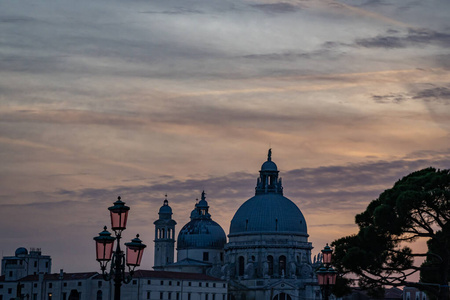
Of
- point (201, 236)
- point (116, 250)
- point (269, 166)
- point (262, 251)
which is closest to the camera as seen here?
point (116, 250)

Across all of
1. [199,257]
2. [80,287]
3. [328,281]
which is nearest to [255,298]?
[199,257]

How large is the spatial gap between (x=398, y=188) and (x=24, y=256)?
91757 mm

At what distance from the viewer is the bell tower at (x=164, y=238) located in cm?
16112

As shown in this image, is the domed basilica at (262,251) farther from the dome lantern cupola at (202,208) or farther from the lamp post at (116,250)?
the lamp post at (116,250)

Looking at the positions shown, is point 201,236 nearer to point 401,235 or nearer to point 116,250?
point 401,235

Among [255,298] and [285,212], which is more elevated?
[285,212]

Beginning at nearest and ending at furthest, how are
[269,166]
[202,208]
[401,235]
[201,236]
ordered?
[401,235] → [269,166] → [201,236] → [202,208]

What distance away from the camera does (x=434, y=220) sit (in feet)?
206

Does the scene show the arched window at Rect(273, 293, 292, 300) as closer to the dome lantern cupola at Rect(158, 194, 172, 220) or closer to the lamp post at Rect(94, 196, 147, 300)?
the dome lantern cupola at Rect(158, 194, 172, 220)

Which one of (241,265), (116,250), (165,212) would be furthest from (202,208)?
(116,250)

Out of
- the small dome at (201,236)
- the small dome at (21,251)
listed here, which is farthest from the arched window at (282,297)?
the small dome at (21,251)

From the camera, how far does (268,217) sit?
14800 centimetres

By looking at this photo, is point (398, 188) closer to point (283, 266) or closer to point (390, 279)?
point (390, 279)

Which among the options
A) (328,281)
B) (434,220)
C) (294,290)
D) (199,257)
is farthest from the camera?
(199,257)
